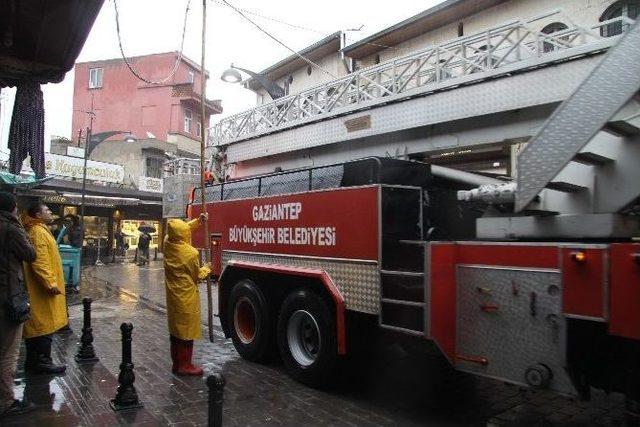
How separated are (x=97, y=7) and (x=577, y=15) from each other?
1303cm

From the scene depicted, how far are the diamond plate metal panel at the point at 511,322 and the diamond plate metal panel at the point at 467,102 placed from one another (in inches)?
178

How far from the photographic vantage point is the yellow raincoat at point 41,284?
17.4 feet

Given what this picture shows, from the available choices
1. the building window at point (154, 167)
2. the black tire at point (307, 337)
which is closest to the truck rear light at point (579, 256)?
the black tire at point (307, 337)

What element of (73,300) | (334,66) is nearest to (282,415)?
(73,300)

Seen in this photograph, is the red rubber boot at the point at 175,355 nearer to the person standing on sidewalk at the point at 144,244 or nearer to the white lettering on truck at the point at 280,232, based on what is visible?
the white lettering on truck at the point at 280,232

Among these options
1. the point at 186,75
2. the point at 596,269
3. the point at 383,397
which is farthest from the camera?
the point at 186,75

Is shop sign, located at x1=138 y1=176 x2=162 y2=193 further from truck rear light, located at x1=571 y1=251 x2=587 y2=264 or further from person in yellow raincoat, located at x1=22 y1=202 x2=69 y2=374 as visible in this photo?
truck rear light, located at x1=571 y1=251 x2=587 y2=264

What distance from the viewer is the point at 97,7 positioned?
5.00 meters

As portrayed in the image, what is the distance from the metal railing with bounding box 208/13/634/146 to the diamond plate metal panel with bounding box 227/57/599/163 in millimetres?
151

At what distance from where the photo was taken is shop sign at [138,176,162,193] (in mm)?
26391

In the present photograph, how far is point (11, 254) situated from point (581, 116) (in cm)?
480

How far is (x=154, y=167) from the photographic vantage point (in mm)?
29812

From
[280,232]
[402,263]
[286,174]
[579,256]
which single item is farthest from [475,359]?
[286,174]

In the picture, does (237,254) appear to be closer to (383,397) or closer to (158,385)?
(158,385)
